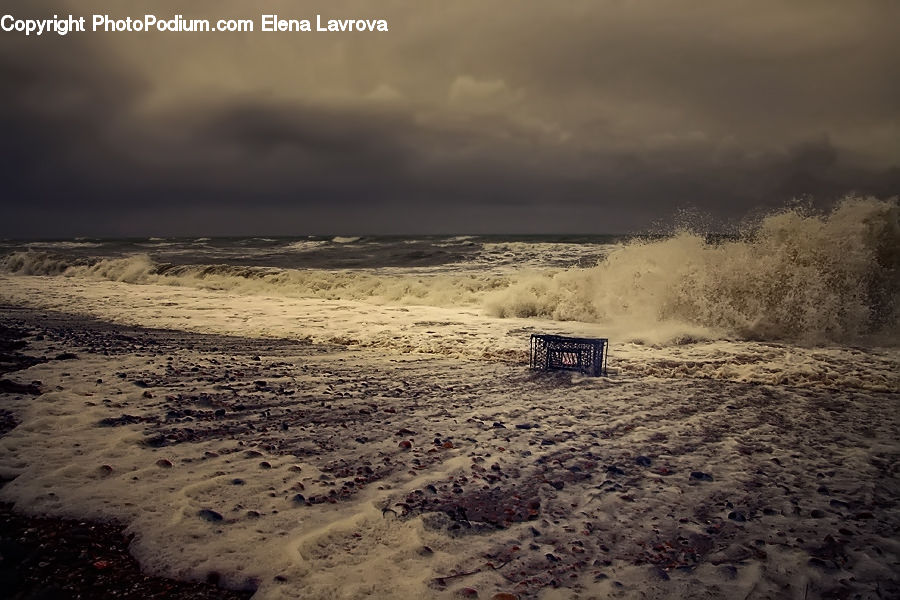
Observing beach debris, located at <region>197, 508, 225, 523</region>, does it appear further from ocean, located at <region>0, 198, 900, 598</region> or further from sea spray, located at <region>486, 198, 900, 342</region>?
sea spray, located at <region>486, 198, 900, 342</region>

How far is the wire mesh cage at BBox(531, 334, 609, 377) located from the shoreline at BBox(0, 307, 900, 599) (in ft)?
1.19

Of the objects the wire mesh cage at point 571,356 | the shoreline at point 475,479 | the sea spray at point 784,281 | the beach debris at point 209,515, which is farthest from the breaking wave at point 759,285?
A: the beach debris at point 209,515

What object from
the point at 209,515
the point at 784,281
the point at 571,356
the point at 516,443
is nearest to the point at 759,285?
the point at 784,281

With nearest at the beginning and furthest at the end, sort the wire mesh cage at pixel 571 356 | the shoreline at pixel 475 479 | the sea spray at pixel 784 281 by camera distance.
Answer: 1. the shoreline at pixel 475 479
2. the wire mesh cage at pixel 571 356
3. the sea spray at pixel 784 281

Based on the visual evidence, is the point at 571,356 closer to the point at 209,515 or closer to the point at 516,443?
the point at 516,443

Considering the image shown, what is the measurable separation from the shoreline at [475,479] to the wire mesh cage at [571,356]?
36cm

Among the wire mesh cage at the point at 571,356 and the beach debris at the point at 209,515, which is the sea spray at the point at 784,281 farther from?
the beach debris at the point at 209,515

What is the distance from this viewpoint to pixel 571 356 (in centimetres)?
646

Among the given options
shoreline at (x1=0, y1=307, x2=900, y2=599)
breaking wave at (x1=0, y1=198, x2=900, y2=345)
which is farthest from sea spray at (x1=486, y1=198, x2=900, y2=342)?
shoreline at (x1=0, y1=307, x2=900, y2=599)

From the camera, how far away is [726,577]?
→ 7.98ft

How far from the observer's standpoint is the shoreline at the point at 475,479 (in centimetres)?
247

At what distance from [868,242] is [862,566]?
9379 millimetres

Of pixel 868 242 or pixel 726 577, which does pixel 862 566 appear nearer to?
pixel 726 577

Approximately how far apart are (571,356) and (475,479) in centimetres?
337
